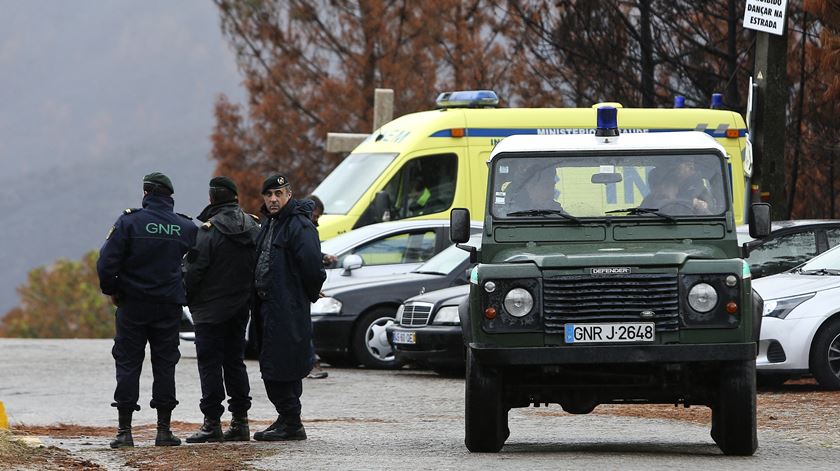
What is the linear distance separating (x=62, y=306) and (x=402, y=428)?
96.8 meters

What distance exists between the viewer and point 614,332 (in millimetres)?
10375

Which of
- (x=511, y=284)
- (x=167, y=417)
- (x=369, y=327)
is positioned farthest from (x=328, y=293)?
(x=511, y=284)

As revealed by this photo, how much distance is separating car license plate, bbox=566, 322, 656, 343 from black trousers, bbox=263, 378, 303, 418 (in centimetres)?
227

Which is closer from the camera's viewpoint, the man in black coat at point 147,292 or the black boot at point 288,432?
the man in black coat at point 147,292

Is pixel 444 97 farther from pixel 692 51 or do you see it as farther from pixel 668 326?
pixel 668 326

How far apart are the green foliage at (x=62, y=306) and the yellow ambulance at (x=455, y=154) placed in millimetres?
81489

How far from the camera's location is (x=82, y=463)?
10367 millimetres

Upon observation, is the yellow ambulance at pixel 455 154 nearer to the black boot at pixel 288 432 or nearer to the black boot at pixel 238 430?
the black boot at pixel 238 430

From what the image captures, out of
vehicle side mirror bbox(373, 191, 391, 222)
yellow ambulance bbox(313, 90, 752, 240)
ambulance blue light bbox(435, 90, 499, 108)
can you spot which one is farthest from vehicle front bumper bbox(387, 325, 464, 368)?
ambulance blue light bbox(435, 90, 499, 108)

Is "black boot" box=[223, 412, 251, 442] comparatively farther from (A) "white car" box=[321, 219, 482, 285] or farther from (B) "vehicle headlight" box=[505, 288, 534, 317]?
(A) "white car" box=[321, 219, 482, 285]

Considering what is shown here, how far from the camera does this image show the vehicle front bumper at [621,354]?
10.3 m

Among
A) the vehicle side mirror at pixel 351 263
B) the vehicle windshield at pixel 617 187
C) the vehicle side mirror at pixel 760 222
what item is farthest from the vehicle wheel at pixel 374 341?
the vehicle side mirror at pixel 760 222

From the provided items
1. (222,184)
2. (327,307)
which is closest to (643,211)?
(222,184)

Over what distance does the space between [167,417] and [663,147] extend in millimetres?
3790
